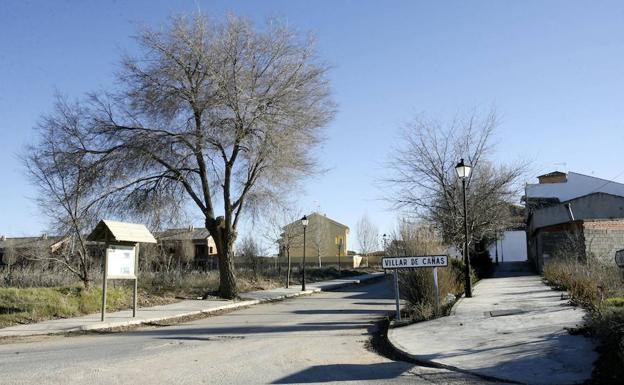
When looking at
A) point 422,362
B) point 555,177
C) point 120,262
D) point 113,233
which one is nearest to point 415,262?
point 422,362

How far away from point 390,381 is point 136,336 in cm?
771

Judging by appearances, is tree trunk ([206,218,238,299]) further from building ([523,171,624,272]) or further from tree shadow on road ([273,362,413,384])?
building ([523,171,624,272])

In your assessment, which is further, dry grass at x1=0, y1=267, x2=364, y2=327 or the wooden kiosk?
the wooden kiosk

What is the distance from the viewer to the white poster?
1677 centimetres

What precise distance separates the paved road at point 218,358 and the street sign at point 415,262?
6.35 ft

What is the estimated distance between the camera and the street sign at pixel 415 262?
Answer: 1502cm

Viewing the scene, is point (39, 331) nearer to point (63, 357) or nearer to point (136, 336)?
point (136, 336)

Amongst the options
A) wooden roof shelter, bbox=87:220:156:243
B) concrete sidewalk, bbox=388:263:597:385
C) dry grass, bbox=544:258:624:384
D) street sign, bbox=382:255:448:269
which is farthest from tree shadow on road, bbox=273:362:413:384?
wooden roof shelter, bbox=87:220:156:243

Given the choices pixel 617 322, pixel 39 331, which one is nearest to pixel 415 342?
pixel 617 322

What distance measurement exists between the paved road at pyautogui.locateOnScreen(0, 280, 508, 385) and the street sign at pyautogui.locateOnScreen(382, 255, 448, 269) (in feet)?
6.35

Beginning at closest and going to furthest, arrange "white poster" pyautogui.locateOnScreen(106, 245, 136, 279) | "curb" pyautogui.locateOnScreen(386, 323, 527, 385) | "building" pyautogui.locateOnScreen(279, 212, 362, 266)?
"curb" pyautogui.locateOnScreen(386, 323, 527, 385) → "white poster" pyautogui.locateOnScreen(106, 245, 136, 279) → "building" pyautogui.locateOnScreen(279, 212, 362, 266)

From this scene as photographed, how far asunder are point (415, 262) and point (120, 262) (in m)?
9.06

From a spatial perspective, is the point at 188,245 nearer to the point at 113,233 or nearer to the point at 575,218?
the point at 575,218

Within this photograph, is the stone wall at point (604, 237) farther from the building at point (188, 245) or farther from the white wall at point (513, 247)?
the white wall at point (513, 247)
